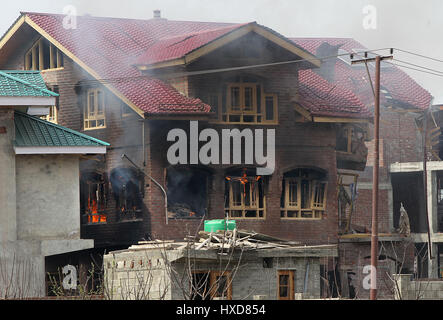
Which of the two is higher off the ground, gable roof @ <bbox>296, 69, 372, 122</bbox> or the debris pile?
gable roof @ <bbox>296, 69, 372, 122</bbox>

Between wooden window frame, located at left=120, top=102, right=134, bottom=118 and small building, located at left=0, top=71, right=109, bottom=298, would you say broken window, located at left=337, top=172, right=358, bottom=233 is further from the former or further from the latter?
small building, located at left=0, top=71, right=109, bottom=298

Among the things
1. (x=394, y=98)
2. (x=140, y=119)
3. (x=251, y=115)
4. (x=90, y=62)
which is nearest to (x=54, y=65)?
(x=90, y=62)

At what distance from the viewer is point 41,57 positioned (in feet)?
128

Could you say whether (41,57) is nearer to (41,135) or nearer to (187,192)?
(187,192)

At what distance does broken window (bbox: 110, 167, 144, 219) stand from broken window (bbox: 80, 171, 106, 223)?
24.4 inches

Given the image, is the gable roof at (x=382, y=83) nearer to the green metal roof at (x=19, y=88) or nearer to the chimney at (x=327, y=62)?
the chimney at (x=327, y=62)

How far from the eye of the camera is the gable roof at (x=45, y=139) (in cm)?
3008

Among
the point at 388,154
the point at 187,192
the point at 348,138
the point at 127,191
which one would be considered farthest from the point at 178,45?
the point at 388,154

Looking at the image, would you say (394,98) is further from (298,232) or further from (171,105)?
(171,105)

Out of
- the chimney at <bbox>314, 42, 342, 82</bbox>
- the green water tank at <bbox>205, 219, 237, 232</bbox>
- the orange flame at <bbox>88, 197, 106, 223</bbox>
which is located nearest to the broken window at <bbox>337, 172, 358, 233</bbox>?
the chimney at <bbox>314, 42, 342, 82</bbox>

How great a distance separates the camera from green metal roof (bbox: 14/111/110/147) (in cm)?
3022

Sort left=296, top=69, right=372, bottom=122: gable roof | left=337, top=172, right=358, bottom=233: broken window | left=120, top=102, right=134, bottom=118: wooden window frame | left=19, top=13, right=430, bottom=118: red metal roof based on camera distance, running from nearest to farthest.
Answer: left=19, top=13, right=430, bottom=118: red metal roof
left=120, top=102, right=134, bottom=118: wooden window frame
left=296, top=69, right=372, bottom=122: gable roof
left=337, top=172, right=358, bottom=233: broken window

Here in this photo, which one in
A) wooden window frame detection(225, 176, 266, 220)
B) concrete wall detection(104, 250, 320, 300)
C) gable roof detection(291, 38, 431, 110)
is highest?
gable roof detection(291, 38, 431, 110)

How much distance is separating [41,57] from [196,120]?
7.41 meters
